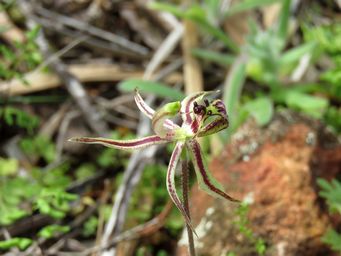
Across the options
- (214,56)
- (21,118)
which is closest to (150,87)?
(214,56)

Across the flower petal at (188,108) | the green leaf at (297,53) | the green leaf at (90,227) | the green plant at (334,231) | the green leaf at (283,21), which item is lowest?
the green leaf at (90,227)

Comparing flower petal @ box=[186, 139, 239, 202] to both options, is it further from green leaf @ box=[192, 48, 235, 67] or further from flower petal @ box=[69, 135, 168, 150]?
green leaf @ box=[192, 48, 235, 67]

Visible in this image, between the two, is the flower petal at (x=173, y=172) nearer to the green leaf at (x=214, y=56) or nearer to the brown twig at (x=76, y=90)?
the brown twig at (x=76, y=90)

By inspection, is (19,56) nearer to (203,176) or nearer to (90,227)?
(90,227)

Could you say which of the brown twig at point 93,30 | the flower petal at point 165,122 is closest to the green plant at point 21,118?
the brown twig at point 93,30

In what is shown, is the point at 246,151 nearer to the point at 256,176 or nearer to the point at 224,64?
the point at 256,176

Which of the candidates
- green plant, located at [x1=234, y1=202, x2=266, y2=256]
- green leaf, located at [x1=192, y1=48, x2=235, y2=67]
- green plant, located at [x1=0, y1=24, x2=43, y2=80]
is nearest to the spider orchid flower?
green plant, located at [x1=234, y1=202, x2=266, y2=256]
